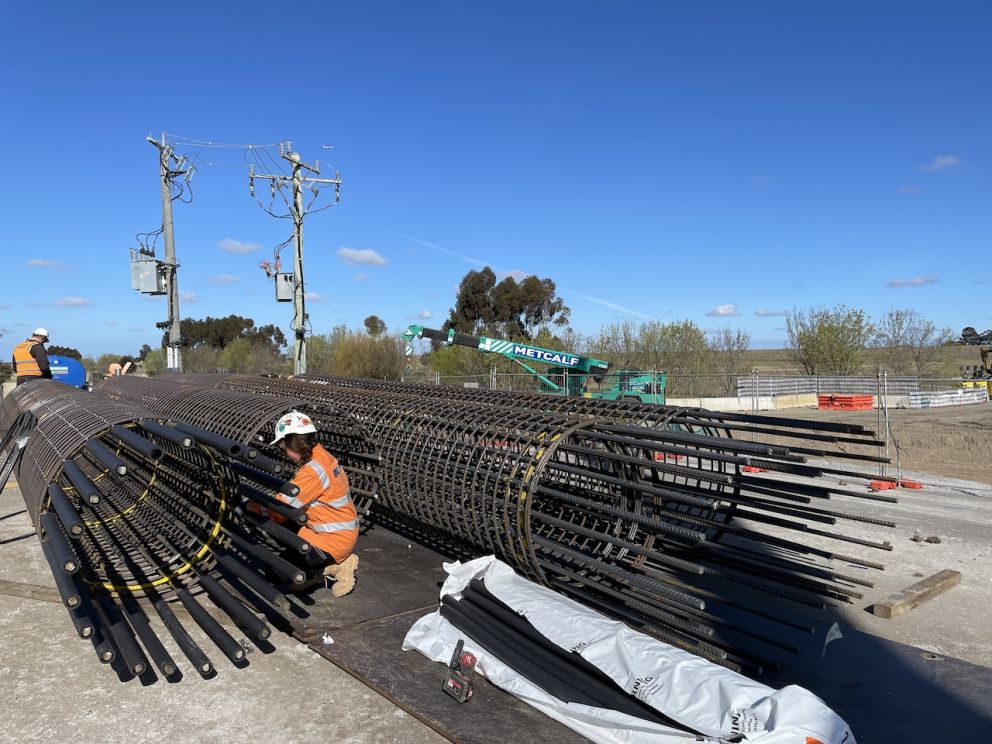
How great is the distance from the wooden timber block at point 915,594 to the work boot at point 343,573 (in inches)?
171

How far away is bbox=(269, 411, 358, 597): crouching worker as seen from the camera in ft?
17.7

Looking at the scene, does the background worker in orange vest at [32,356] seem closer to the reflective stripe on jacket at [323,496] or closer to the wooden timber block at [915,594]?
the reflective stripe on jacket at [323,496]

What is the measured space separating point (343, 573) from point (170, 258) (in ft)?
52.2

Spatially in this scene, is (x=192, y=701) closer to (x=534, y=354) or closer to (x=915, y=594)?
(x=915, y=594)

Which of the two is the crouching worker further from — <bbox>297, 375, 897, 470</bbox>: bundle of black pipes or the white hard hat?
<bbox>297, 375, 897, 470</bbox>: bundle of black pipes

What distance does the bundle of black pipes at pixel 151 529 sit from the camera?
408 cm

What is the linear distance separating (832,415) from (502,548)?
2566 cm

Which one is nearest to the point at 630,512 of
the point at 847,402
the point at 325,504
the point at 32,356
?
the point at 325,504

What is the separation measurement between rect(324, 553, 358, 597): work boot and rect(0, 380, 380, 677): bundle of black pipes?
39cm

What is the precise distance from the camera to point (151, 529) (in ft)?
21.0

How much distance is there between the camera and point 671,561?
4.50 m

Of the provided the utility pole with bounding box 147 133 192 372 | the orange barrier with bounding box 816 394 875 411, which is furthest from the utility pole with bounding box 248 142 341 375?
the orange barrier with bounding box 816 394 875 411

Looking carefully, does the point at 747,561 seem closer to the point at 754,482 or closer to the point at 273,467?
the point at 754,482

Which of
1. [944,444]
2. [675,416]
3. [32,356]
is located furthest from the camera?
[944,444]
